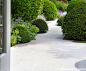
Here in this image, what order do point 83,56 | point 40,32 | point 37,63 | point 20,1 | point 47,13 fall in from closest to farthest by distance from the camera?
point 37,63, point 83,56, point 20,1, point 40,32, point 47,13

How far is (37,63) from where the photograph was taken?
526cm

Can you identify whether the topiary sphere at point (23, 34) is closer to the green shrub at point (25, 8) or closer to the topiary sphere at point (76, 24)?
the green shrub at point (25, 8)

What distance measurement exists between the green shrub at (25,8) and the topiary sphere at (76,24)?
7.42ft

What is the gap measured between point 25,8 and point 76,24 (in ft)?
10.2

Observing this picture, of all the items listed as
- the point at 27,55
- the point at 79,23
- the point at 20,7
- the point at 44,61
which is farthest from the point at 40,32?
the point at 44,61

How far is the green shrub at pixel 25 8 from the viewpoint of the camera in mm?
10234

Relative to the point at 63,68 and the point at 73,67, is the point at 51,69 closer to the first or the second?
the point at 63,68

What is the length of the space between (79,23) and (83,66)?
4514 millimetres

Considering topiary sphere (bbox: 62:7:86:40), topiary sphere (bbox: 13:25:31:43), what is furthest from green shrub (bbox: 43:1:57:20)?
topiary sphere (bbox: 13:25:31:43)

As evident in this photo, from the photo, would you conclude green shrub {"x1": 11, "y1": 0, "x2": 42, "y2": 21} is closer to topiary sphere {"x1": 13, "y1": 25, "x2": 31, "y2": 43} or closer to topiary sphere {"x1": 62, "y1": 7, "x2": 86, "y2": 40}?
topiary sphere {"x1": 13, "y1": 25, "x2": 31, "y2": 43}

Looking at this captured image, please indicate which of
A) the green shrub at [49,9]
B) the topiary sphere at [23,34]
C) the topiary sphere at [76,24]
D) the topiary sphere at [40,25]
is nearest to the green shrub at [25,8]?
the topiary sphere at [40,25]

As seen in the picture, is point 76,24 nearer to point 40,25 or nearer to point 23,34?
point 23,34

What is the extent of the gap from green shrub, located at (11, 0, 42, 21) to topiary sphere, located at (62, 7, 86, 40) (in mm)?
2263

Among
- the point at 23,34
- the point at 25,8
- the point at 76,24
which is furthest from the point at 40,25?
the point at 23,34
